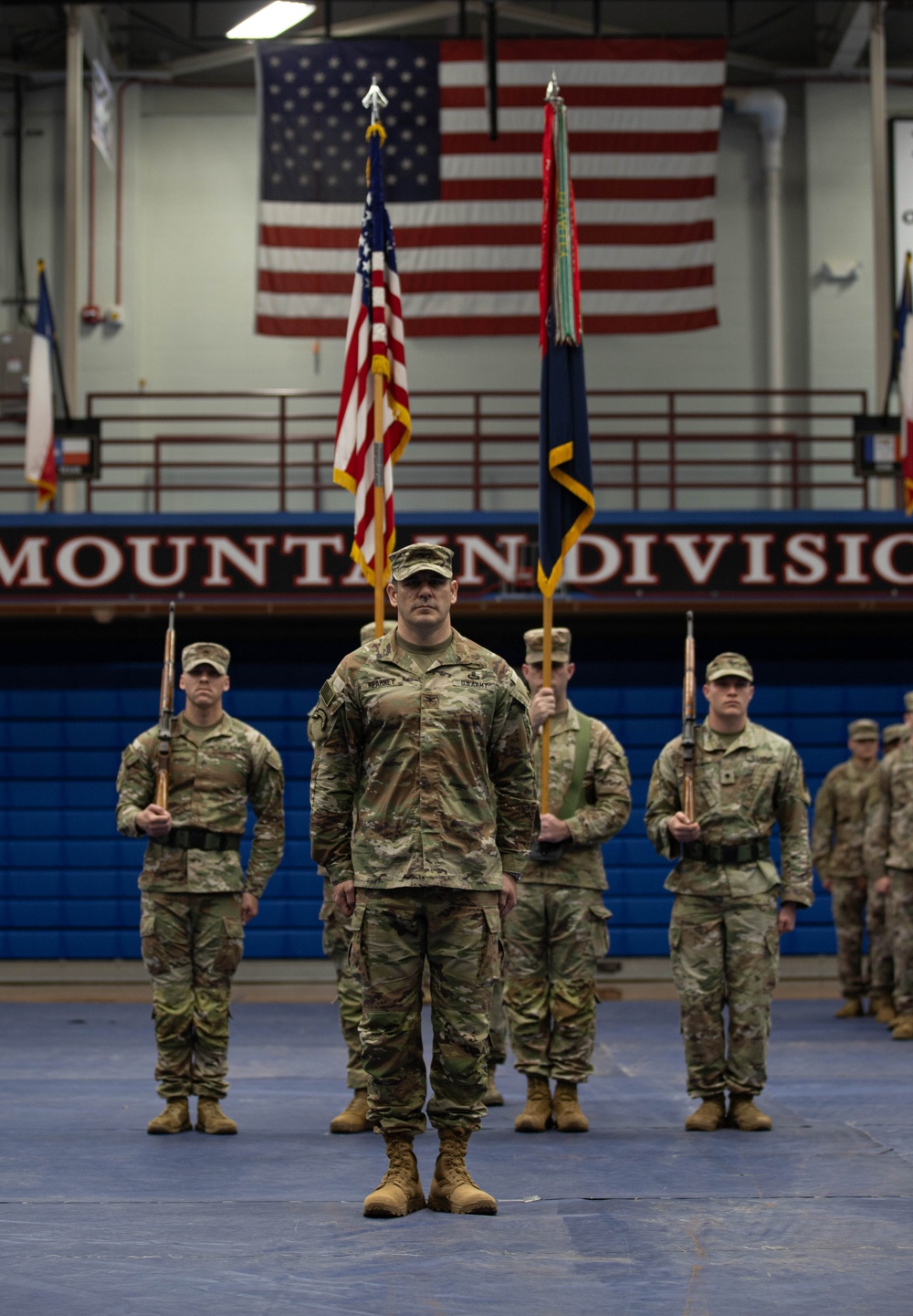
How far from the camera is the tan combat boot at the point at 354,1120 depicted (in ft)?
23.4

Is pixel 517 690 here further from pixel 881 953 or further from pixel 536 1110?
pixel 881 953

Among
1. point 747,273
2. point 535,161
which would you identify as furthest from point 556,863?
point 747,273

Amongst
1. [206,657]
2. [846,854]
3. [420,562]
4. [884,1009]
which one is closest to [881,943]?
[884,1009]

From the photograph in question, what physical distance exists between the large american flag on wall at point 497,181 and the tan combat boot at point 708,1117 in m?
9.41

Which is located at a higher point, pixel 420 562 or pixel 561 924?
pixel 420 562

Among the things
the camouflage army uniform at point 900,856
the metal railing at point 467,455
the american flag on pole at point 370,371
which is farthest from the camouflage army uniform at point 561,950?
the metal railing at point 467,455

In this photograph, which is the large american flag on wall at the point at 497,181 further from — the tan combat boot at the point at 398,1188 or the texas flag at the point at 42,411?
the tan combat boot at the point at 398,1188

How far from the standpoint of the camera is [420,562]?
540cm

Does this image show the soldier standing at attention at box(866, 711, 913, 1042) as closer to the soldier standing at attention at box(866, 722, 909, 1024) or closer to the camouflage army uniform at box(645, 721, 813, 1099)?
the soldier standing at attention at box(866, 722, 909, 1024)

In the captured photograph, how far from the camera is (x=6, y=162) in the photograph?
56.5ft

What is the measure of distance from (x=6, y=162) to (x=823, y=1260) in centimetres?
1546

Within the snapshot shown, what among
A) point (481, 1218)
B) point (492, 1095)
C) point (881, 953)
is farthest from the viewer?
point (881, 953)

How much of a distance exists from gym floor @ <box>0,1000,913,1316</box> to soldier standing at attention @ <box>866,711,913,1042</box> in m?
2.03

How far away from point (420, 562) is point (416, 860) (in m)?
0.97
